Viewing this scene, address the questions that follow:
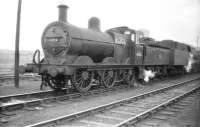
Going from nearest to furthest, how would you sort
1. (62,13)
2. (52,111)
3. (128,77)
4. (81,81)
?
(52,111)
(62,13)
(81,81)
(128,77)

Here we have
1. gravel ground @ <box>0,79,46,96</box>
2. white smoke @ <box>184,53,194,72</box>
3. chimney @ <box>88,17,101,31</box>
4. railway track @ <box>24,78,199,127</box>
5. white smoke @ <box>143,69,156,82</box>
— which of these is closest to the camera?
railway track @ <box>24,78,199,127</box>

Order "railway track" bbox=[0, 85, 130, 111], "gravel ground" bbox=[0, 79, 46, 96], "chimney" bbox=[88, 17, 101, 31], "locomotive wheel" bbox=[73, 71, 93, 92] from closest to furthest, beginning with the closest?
"railway track" bbox=[0, 85, 130, 111]
"locomotive wheel" bbox=[73, 71, 93, 92]
"gravel ground" bbox=[0, 79, 46, 96]
"chimney" bbox=[88, 17, 101, 31]

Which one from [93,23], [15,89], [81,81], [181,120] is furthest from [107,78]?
[181,120]

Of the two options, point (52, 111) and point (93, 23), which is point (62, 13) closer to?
point (93, 23)

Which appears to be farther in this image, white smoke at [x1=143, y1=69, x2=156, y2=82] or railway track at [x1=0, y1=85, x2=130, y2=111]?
white smoke at [x1=143, y1=69, x2=156, y2=82]

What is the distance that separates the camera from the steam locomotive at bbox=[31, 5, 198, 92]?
900 cm

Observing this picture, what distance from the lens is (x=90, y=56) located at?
10.4 meters

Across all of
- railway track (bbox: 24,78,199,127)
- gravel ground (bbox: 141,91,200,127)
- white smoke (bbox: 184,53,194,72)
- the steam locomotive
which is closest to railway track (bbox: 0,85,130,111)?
the steam locomotive

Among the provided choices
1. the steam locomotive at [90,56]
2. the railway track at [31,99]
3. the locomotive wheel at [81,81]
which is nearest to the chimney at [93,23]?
the steam locomotive at [90,56]

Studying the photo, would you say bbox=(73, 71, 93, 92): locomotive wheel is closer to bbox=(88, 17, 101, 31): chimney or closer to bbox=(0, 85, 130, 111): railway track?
bbox=(0, 85, 130, 111): railway track

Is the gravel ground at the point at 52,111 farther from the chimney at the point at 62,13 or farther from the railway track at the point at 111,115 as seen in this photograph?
the chimney at the point at 62,13

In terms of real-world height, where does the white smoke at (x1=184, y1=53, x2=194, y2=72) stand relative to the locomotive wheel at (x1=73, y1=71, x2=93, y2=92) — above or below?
above

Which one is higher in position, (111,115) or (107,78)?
(107,78)

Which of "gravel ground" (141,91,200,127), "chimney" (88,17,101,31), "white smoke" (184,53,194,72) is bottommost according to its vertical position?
"gravel ground" (141,91,200,127)
